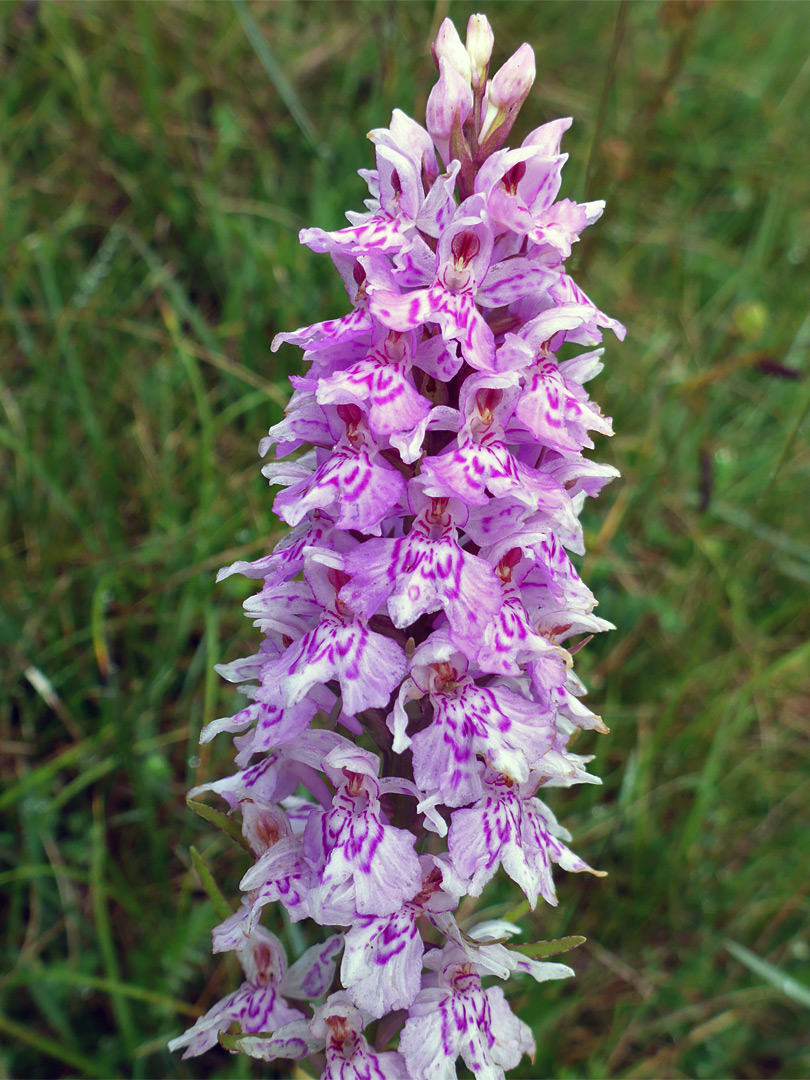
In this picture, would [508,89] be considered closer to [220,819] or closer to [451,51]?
[451,51]

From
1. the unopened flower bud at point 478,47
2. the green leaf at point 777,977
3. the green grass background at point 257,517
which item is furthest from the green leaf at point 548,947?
the unopened flower bud at point 478,47

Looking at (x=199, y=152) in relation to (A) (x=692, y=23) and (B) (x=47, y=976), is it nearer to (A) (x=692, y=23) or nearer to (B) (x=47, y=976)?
(A) (x=692, y=23)

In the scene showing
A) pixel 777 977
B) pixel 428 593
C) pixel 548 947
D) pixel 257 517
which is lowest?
pixel 777 977

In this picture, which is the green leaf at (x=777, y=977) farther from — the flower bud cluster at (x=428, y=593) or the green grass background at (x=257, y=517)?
the flower bud cluster at (x=428, y=593)

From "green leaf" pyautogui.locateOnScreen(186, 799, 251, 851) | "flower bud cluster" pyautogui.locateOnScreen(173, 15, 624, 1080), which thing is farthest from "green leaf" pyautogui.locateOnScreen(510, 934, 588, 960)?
"green leaf" pyautogui.locateOnScreen(186, 799, 251, 851)

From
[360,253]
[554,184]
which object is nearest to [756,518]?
[554,184]

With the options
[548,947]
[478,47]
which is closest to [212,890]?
[548,947]

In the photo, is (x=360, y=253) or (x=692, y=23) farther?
(x=692, y=23)
